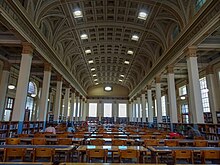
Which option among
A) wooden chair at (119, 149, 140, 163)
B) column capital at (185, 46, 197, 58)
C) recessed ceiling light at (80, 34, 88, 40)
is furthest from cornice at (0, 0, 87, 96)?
column capital at (185, 46, 197, 58)

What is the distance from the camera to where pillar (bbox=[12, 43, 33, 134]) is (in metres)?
8.88

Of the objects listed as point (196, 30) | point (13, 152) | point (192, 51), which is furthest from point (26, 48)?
point (192, 51)

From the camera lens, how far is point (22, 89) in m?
9.15

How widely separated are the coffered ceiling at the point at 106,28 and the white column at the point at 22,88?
79cm

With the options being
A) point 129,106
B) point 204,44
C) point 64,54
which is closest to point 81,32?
point 64,54

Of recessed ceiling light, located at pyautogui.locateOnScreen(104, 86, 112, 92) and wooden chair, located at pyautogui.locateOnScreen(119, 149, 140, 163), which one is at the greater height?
recessed ceiling light, located at pyautogui.locateOnScreen(104, 86, 112, 92)

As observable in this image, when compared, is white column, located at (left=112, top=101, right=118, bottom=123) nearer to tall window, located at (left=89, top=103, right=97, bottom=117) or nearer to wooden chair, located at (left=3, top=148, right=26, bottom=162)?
tall window, located at (left=89, top=103, right=97, bottom=117)

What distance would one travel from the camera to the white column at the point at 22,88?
888 centimetres

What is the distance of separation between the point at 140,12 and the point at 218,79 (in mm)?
8454

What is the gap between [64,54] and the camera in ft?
56.8

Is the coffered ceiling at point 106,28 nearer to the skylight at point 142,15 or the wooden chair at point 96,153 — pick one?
the skylight at point 142,15

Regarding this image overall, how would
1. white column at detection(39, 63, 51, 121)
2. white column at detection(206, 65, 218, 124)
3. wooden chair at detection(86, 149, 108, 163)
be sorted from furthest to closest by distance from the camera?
white column at detection(206, 65, 218, 124)
white column at detection(39, 63, 51, 121)
wooden chair at detection(86, 149, 108, 163)

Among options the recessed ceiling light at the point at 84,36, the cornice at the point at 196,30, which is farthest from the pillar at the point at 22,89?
the cornice at the point at 196,30

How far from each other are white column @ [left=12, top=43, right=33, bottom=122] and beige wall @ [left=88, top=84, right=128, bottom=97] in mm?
28944
